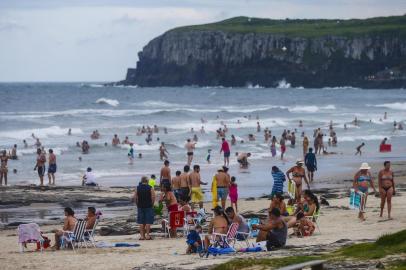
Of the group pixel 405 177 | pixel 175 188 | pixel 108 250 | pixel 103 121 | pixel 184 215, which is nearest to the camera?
pixel 108 250

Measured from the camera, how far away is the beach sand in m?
14.3

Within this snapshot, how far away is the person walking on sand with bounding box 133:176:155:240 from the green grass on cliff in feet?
465

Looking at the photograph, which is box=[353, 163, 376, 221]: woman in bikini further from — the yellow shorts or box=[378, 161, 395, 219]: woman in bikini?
the yellow shorts

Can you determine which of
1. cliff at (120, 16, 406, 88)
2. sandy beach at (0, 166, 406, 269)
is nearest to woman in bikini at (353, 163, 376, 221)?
sandy beach at (0, 166, 406, 269)

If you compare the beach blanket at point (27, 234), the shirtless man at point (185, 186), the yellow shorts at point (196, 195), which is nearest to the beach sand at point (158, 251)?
the beach blanket at point (27, 234)

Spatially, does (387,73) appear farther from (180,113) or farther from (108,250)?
(108,250)

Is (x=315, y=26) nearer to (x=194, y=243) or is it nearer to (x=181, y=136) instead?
(x=181, y=136)

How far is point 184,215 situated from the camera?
1817 cm

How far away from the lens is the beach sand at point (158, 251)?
47.0 feet

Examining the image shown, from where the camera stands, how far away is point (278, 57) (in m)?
156

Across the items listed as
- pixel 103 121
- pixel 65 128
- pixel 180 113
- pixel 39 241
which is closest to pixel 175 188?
pixel 39 241

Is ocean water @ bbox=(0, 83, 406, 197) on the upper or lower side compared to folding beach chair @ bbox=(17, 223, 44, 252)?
A: upper

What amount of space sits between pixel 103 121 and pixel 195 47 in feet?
313

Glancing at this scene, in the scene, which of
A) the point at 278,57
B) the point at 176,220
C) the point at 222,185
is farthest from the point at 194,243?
the point at 278,57
